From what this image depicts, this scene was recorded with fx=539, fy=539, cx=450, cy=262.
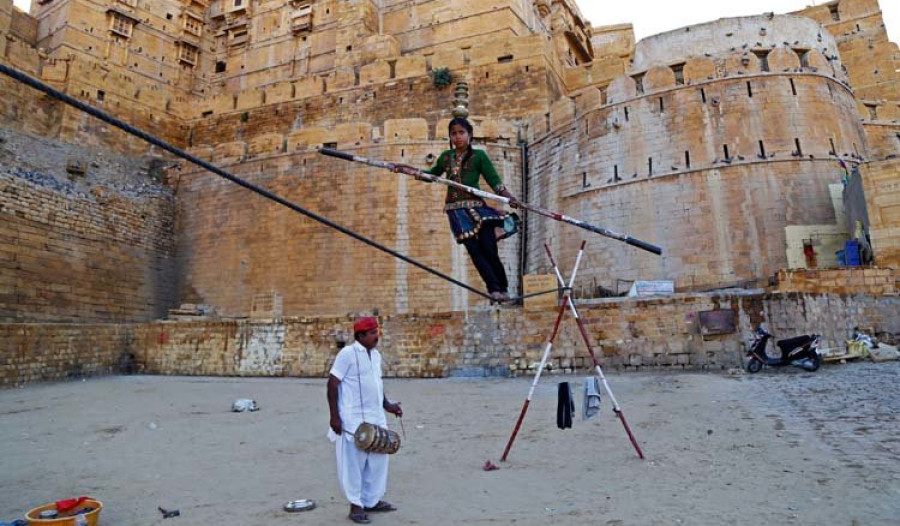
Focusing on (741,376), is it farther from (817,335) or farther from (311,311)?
(311,311)

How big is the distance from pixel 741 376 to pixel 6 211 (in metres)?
18.1

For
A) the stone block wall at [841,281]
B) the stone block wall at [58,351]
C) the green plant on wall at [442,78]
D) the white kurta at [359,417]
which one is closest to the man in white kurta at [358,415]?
the white kurta at [359,417]

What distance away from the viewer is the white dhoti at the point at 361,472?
322 centimetres

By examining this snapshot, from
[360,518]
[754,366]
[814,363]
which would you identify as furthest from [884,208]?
[360,518]

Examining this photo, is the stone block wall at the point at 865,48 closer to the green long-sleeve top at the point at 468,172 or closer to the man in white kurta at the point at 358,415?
the green long-sleeve top at the point at 468,172

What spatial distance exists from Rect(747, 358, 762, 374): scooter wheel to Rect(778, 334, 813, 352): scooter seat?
0.42m

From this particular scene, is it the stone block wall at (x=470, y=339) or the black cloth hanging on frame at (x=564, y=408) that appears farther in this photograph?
the stone block wall at (x=470, y=339)

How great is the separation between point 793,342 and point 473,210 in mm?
7202

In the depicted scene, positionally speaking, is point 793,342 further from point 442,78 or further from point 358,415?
point 442,78

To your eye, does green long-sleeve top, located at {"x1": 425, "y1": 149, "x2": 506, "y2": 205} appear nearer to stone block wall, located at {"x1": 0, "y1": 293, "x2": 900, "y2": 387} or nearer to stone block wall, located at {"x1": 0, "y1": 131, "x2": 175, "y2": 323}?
stone block wall, located at {"x1": 0, "y1": 293, "x2": 900, "y2": 387}

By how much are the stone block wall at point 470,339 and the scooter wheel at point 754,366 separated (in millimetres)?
389

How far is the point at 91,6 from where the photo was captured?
31906mm

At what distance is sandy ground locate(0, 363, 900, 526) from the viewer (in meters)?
3.16

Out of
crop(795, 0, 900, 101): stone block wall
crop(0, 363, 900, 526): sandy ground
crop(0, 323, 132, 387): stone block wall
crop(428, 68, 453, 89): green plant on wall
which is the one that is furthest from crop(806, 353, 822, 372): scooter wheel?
crop(795, 0, 900, 101): stone block wall
